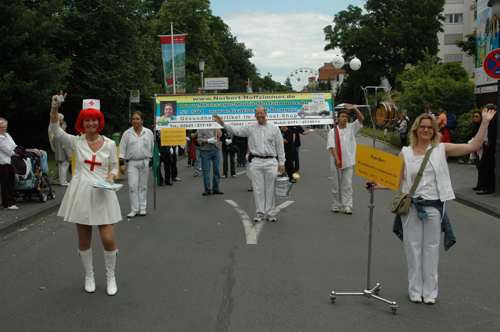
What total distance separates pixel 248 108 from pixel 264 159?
1892 mm

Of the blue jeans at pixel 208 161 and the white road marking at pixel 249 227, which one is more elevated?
the blue jeans at pixel 208 161

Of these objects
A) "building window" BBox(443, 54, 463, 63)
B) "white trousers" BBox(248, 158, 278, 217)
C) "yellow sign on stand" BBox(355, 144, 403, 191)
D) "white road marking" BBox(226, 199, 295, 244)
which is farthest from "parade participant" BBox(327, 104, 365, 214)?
"building window" BBox(443, 54, 463, 63)

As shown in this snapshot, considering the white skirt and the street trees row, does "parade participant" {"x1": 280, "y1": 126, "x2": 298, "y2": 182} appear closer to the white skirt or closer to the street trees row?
the street trees row

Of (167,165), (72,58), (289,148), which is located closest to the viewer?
(289,148)

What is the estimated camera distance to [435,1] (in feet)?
215

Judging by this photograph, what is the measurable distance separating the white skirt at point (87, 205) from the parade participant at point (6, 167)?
6135mm

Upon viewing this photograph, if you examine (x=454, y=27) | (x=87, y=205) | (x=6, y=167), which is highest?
(x=454, y=27)

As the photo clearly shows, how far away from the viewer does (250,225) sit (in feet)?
32.6

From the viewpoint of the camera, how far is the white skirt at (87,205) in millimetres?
5926

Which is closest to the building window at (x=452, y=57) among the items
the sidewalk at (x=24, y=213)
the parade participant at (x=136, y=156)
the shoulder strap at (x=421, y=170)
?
the sidewalk at (x=24, y=213)

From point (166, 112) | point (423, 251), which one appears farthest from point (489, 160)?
point (423, 251)

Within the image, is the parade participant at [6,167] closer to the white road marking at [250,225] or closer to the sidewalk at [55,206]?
the sidewalk at [55,206]

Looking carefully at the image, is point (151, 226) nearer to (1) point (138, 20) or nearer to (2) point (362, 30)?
(1) point (138, 20)

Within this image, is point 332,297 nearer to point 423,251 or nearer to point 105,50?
point 423,251
